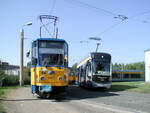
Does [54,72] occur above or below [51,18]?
below

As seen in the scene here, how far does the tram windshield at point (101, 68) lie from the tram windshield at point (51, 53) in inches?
291

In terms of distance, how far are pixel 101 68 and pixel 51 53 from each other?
26.8 ft

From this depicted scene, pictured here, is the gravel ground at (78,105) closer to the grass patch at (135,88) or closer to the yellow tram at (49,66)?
the yellow tram at (49,66)

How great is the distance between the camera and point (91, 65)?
779 inches

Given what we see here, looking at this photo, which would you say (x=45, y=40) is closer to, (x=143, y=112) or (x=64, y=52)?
(x=64, y=52)

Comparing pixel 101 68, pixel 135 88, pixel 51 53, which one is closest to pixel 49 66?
pixel 51 53

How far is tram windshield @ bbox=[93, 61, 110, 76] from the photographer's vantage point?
64.0ft

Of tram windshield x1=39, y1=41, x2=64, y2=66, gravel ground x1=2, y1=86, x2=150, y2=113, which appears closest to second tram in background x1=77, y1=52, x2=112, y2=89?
gravel ground x1=2, y1=86, x2=150, y2=113

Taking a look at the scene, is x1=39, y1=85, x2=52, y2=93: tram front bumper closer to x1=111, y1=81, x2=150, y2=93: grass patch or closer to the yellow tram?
the yellow tram

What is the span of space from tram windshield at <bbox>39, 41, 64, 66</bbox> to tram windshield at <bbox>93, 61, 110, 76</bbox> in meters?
7.39

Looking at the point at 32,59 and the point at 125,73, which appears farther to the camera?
the point at 125,73

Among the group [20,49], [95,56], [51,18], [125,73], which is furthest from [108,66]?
[125,73]

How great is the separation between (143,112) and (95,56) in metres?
11.5

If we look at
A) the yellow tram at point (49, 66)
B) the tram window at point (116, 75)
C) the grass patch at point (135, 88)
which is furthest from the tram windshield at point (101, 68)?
the tram window at point (116, 75)
